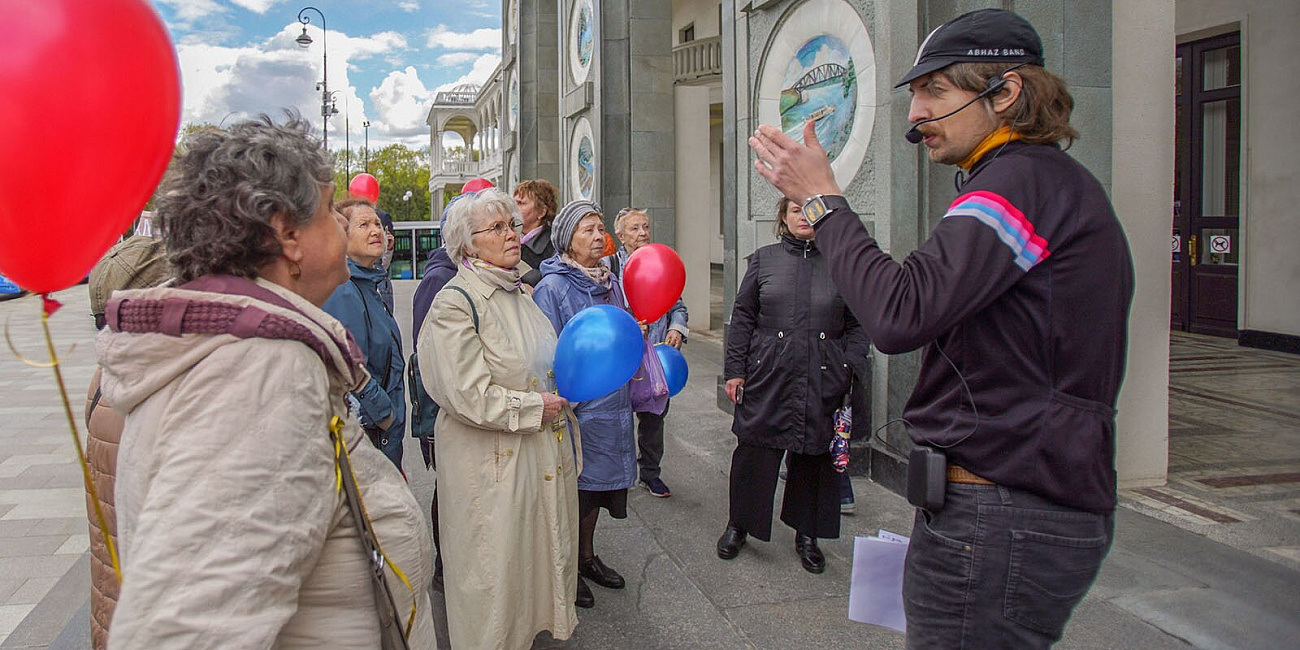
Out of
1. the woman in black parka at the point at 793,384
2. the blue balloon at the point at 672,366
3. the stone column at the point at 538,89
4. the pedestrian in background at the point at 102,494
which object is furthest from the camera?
the stone column at the point at 538,89

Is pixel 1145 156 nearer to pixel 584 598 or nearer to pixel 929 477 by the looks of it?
pixel 584 598

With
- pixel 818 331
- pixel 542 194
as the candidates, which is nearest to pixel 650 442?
pixel 818 331

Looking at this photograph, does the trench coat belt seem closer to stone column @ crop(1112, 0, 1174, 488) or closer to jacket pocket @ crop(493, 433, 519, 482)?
jacket pocket @ crop(493, 433, 519, 482)

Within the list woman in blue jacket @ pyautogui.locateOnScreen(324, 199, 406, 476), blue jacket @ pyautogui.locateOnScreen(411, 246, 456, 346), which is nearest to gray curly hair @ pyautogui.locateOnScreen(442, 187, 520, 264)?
woman in blue jacket @ pyautogui.locateOnScreen(324, 199, 406, 476)

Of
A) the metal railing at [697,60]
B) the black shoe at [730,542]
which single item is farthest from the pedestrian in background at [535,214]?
the metal railing at [697,60]

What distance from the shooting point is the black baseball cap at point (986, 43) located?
196 cm

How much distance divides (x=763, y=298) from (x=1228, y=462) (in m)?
3.78

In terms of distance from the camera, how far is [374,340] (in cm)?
429

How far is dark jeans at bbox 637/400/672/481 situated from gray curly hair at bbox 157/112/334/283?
14.5ft

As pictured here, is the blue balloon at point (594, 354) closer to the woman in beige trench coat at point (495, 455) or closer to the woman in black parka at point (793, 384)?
the woman in beige trench coat at point (495, 455)

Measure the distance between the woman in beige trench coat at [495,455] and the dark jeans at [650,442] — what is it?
2337 mm

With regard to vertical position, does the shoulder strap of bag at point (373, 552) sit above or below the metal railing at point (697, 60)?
below

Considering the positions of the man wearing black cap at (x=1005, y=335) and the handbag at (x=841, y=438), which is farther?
the handbag at (x=841, y=438)

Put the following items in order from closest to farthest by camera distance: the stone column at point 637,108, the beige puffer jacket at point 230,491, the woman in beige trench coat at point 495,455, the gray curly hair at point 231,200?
the beige puffer jacket at point 230,491, the gray curly hair at point 231,200, the woman in beige trench coat at point 495,455, the stone column at point 637,108
